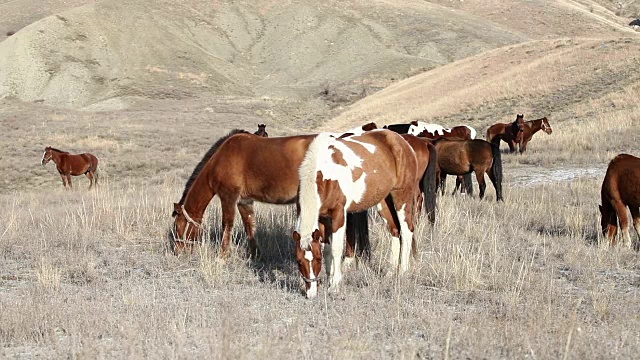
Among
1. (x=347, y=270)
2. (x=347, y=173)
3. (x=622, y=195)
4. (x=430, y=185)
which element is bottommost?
(x=347, y=270)

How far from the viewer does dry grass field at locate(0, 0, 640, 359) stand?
532cm

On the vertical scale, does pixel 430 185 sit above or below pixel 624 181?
below

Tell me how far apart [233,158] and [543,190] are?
9.14 metres

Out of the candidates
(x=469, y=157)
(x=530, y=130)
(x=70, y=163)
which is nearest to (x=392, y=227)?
(x=469, y=157)

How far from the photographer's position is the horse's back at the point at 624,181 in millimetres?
8984

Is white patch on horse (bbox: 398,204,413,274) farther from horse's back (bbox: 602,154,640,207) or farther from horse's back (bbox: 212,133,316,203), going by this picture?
horse's back (bbox: 602,154,640,207)

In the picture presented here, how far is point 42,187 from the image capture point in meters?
22.9

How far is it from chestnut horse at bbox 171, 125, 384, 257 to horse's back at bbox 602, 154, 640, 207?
3.75m

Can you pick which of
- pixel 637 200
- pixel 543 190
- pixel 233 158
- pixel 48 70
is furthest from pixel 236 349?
pixel 48 70

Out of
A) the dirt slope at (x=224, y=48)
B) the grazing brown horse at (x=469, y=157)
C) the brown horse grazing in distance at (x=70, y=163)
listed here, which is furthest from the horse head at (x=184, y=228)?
the dirt slope at (x=224, y=48)

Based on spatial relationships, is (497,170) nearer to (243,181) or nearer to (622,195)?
(622,195)

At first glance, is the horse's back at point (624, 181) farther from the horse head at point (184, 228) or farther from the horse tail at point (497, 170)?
the horse head at point (184, 228)

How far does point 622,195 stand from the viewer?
9227 millimetres

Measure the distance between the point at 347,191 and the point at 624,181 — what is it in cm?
447
